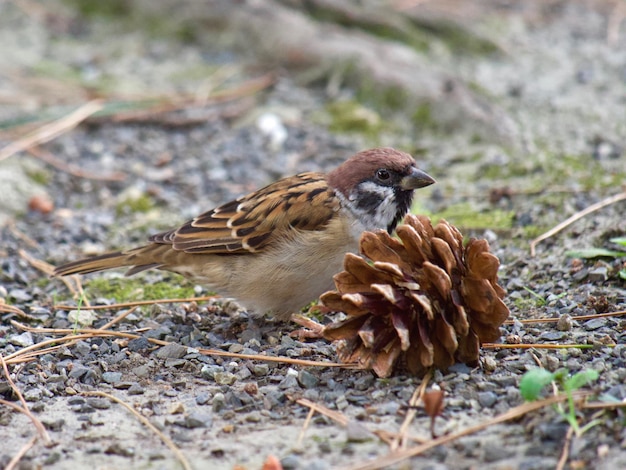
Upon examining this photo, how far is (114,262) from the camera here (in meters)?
5.05

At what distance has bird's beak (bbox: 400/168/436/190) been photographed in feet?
15.4

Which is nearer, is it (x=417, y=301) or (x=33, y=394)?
(x=417, y=301)

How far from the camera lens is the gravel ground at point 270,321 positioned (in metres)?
3.20

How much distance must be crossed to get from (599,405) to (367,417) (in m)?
0.85

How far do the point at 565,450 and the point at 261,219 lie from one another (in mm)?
2393

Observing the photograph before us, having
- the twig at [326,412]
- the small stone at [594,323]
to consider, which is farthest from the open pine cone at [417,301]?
the small stone at [594,323]

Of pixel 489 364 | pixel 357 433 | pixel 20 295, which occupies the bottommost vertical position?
Answer: pixel 20 295

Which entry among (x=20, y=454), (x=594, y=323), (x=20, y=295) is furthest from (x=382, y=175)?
(x=20, y=454)

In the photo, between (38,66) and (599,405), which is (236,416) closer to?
(599,405)

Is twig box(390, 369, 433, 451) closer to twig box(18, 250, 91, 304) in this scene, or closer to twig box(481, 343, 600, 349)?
twig box(481, 343, 600, 349)

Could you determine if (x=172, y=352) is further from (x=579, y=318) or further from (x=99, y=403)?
(x=579, y=318)

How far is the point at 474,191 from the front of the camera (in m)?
6.35

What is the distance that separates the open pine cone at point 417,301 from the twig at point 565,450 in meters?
0.64

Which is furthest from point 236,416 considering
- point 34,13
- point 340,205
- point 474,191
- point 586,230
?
Answer: point 34,13
